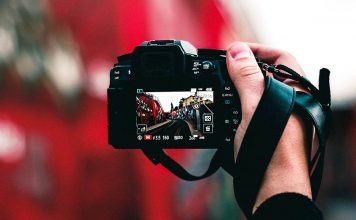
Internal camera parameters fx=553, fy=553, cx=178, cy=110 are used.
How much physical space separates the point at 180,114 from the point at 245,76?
0.37ft

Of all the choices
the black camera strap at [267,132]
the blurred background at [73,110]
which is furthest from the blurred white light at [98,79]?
the black camera strap at [267,132]

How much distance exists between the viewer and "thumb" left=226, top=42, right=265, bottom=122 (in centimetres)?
78

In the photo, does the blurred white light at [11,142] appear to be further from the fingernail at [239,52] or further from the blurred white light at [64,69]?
the fingernail at [239,52]

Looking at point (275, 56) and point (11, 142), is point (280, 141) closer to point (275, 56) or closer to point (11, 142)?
point (275, 56)

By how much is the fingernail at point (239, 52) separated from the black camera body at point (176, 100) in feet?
0.12

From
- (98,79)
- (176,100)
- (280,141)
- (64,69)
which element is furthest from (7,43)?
(280,141)

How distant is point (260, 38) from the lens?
3467 mm

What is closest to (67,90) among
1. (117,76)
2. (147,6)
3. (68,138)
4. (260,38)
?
(68,138)

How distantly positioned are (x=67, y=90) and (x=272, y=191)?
915 millimetres

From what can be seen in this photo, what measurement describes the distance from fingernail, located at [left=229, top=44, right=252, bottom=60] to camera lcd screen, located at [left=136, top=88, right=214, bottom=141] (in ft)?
0.21

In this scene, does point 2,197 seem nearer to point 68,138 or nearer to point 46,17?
point 68,138

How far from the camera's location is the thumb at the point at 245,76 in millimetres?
783

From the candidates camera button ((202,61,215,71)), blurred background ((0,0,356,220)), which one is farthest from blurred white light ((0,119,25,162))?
camera button ((202,61,215,71))

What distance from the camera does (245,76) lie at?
80cm
